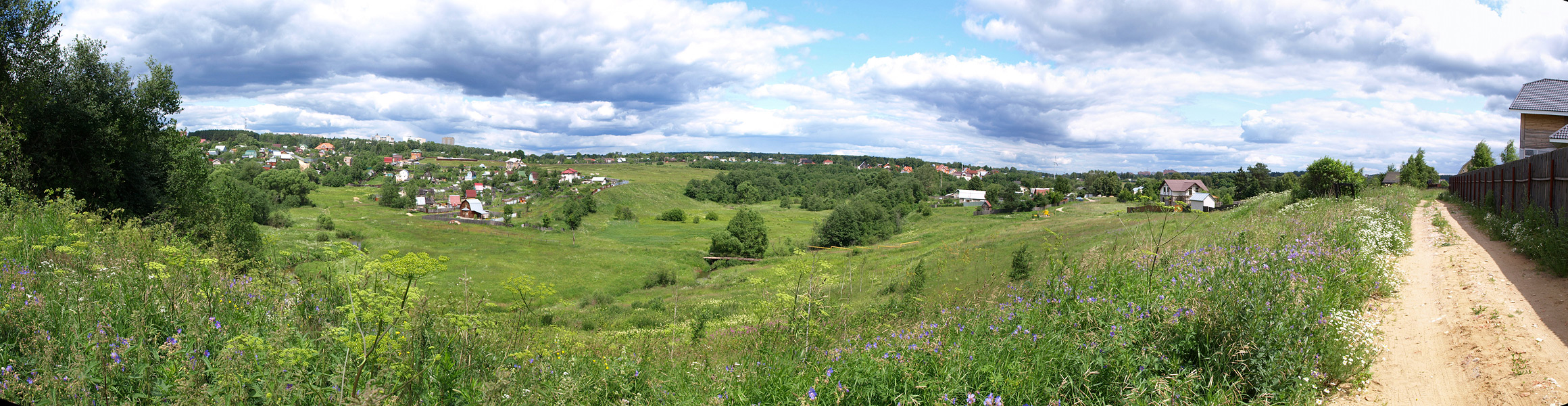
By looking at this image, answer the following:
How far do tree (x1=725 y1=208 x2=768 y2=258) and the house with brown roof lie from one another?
1853 inches

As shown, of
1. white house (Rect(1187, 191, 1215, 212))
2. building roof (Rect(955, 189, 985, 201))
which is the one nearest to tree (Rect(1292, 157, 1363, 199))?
white house (Rect(1187, 191, 1215, 212))

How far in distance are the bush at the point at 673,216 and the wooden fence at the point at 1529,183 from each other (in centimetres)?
8991

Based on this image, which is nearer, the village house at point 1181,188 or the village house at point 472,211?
the village house at point 1181,188

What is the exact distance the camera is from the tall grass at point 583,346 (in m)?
2.89

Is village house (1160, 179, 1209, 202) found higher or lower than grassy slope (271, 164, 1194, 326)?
higher

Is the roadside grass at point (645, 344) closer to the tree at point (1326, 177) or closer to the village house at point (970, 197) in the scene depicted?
the tree at point (1326, 177)

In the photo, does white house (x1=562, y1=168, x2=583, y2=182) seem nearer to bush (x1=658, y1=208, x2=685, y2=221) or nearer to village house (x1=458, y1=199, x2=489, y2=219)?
village house (x1=458, y1=199, x2=489, y2=219)

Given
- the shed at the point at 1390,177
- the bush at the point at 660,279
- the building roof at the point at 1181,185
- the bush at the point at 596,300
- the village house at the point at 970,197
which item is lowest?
the bush at the point at 660,279

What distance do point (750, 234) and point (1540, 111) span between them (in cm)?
5009

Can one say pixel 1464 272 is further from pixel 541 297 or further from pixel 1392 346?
pixel 541 297

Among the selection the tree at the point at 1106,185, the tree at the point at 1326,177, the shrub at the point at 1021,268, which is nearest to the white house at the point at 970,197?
the tree at the point at 1106,185

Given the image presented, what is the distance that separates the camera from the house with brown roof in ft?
51.8

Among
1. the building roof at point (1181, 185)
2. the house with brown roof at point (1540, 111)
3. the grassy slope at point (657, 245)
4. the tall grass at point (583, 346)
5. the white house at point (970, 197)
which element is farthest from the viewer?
the white house at point (970, 197)

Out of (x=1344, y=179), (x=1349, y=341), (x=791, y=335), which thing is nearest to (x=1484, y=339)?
(x=1349, y=341)
